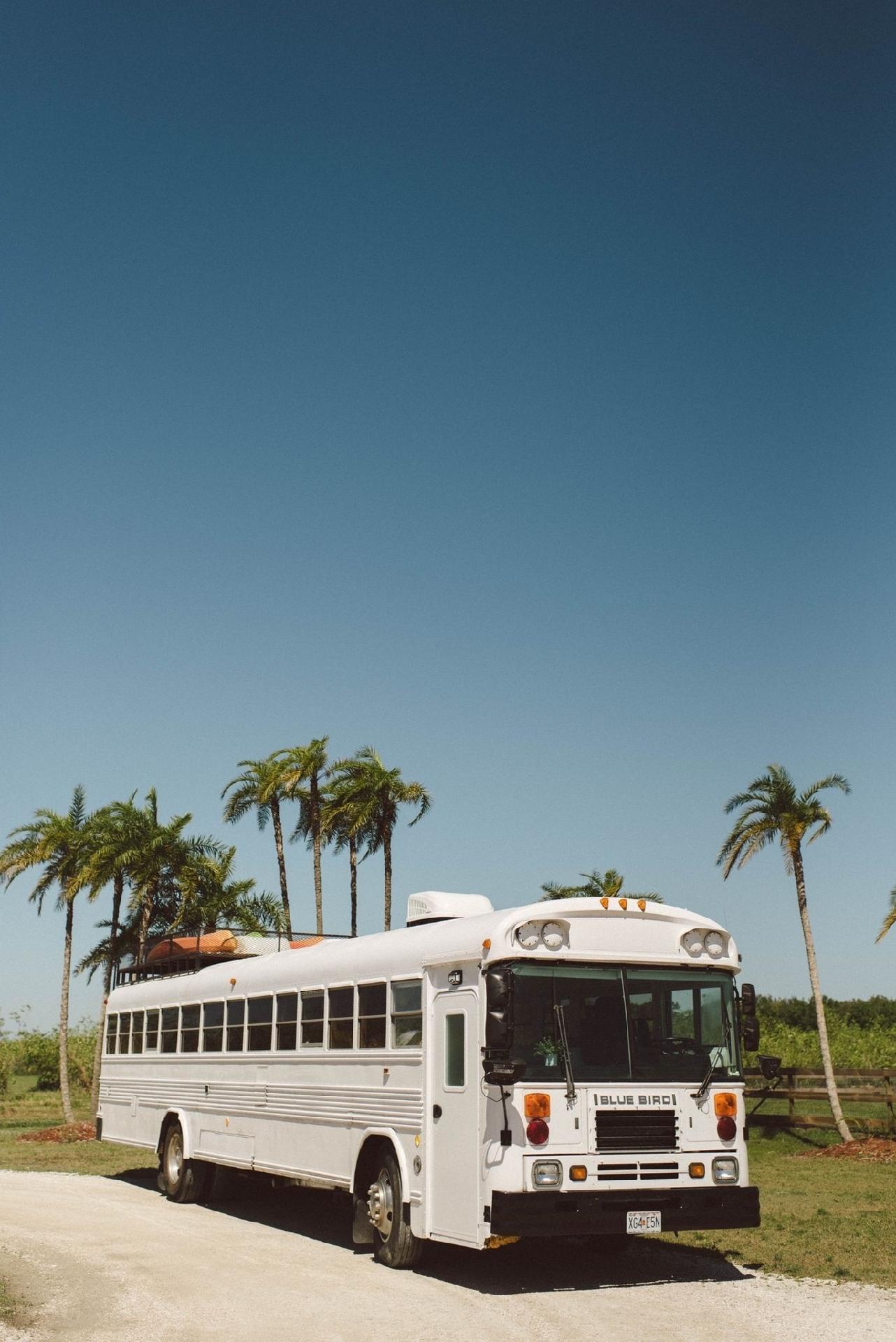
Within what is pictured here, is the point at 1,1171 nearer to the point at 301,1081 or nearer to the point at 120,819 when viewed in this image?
the point at 301,1081

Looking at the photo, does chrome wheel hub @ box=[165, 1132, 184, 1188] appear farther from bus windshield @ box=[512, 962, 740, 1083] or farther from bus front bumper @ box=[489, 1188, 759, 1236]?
bus windshield @ box=[512, 962, 740, 1083]

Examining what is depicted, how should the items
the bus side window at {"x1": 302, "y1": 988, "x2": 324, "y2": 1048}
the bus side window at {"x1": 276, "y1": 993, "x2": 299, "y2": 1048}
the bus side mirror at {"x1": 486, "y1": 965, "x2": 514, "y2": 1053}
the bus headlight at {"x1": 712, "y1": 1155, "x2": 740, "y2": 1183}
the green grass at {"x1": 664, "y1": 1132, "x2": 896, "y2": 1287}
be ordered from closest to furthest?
the bus side mirror at {"x1": 486, "y1": 965, "x2": 514, "y2": 1053}, the bus headlight at {"x1": 712, "y1": 1155, "x2": 740, "y2": 1183}, the green grass at {"x1": 664, "y1": 1132, "x2": 896, "y2": 1287}, the bus side window at {"x1": 302, "y1": 988, "x2": 324, "y2": 1048}, the bus side window at {"x1": 276, "y1": 993, "x2": 299, "y2": 1048}

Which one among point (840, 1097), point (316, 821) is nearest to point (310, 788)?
point (316, 821)

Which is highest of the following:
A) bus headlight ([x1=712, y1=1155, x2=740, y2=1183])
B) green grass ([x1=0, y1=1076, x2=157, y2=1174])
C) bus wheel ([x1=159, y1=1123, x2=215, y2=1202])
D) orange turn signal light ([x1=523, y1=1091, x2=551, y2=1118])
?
Result: orange turn signal light ([x1=523, y1=1091, x2=551, y2=1118])

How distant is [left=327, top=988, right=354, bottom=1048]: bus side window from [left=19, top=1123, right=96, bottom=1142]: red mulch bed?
22.7 m

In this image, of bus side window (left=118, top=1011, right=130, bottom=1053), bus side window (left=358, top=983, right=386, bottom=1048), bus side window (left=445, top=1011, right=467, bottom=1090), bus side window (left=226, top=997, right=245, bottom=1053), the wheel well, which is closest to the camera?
bus side window (left=445, top=1011, right=467, bottom=1090)

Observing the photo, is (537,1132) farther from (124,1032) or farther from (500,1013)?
(124,1032)

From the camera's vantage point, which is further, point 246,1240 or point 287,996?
point 287,996

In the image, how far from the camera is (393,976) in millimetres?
12477

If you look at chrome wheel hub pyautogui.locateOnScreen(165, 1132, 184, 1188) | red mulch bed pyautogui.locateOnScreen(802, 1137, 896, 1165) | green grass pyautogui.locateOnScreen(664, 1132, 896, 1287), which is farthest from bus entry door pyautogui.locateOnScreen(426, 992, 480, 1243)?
red mulch bed pyautogui.locateOnScreen(802, 1137, 896, 1165)

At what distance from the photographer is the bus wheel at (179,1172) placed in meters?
17.8

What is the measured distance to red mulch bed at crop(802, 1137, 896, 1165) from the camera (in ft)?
79.8

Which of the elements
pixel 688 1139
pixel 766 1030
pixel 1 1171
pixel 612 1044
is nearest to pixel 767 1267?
pixel 688 1139

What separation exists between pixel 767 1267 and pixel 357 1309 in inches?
153
